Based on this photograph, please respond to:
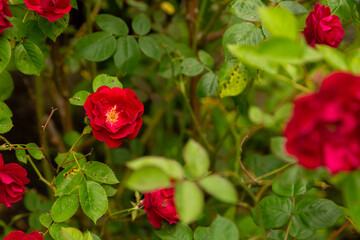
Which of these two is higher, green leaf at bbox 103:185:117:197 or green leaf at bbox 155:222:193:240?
green leaf at bbox 155:222:193:240

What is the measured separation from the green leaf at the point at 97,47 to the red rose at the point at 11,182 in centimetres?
36

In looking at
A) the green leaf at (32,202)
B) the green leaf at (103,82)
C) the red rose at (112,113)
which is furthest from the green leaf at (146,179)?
the green leaf at (32,202)

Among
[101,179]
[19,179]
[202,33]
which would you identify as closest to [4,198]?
[19,179]

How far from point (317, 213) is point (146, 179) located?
0.49 metres

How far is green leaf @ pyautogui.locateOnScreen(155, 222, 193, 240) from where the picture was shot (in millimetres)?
834

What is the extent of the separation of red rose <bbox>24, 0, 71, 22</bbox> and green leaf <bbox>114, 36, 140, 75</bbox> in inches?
9.4

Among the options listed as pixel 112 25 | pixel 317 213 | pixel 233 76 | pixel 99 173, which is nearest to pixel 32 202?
pixel 99 173

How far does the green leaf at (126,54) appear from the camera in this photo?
1054mm

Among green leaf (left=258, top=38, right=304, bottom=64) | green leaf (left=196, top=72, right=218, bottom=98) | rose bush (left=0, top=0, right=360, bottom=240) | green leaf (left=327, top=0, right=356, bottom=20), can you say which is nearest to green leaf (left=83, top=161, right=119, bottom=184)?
rose bush (left=0, top=0, right=360, bottom=240)

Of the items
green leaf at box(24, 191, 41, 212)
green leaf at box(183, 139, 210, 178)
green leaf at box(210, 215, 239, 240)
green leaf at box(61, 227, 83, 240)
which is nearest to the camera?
green leaf at box(183, 139, 210, 178)

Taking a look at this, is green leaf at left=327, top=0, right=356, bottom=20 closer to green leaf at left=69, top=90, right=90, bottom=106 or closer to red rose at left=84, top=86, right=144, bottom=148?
red rose at left=84, top=86, right=144, bottom=148

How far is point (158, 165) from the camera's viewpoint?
1.60ft

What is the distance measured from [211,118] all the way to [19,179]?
1060 millimetres

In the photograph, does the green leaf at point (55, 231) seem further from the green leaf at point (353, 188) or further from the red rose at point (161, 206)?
the green leaf at point (353, 188)
